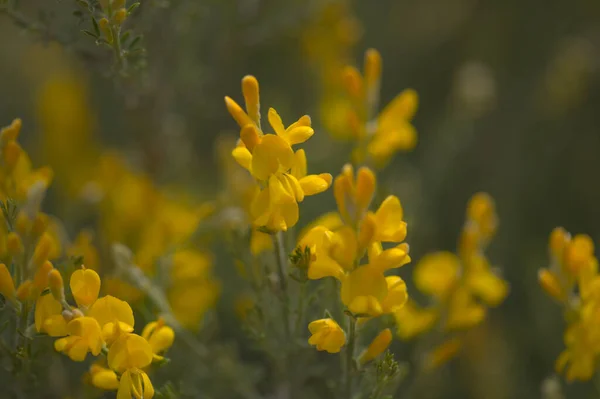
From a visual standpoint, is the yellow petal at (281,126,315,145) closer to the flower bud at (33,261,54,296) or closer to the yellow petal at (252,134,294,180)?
the yellow petal at (252,134,294,180)

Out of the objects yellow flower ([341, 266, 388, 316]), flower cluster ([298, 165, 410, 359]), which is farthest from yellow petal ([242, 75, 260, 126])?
yellow flower ([341, 266, 388, 316])

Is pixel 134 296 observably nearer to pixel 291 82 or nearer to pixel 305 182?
pixel 305 182

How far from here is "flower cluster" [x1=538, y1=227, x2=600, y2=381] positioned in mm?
1018

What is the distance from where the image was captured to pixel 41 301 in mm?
905

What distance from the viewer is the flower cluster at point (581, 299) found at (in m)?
1.02

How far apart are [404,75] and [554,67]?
0.48 metres

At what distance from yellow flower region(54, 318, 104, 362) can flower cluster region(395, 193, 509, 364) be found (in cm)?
50

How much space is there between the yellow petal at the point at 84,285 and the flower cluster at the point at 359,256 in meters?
0.25

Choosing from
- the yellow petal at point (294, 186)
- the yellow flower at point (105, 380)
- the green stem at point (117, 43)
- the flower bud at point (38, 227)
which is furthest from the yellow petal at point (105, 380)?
the green stem at point (117, 43)

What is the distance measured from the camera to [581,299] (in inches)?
Result: 41.8

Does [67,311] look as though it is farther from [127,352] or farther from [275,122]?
[275,122]

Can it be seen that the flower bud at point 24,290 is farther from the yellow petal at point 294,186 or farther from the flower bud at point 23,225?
the yellow petal at point 294,186

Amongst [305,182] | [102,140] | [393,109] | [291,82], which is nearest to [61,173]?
[102,140]

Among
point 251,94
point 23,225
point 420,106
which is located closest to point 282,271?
point 251,94
